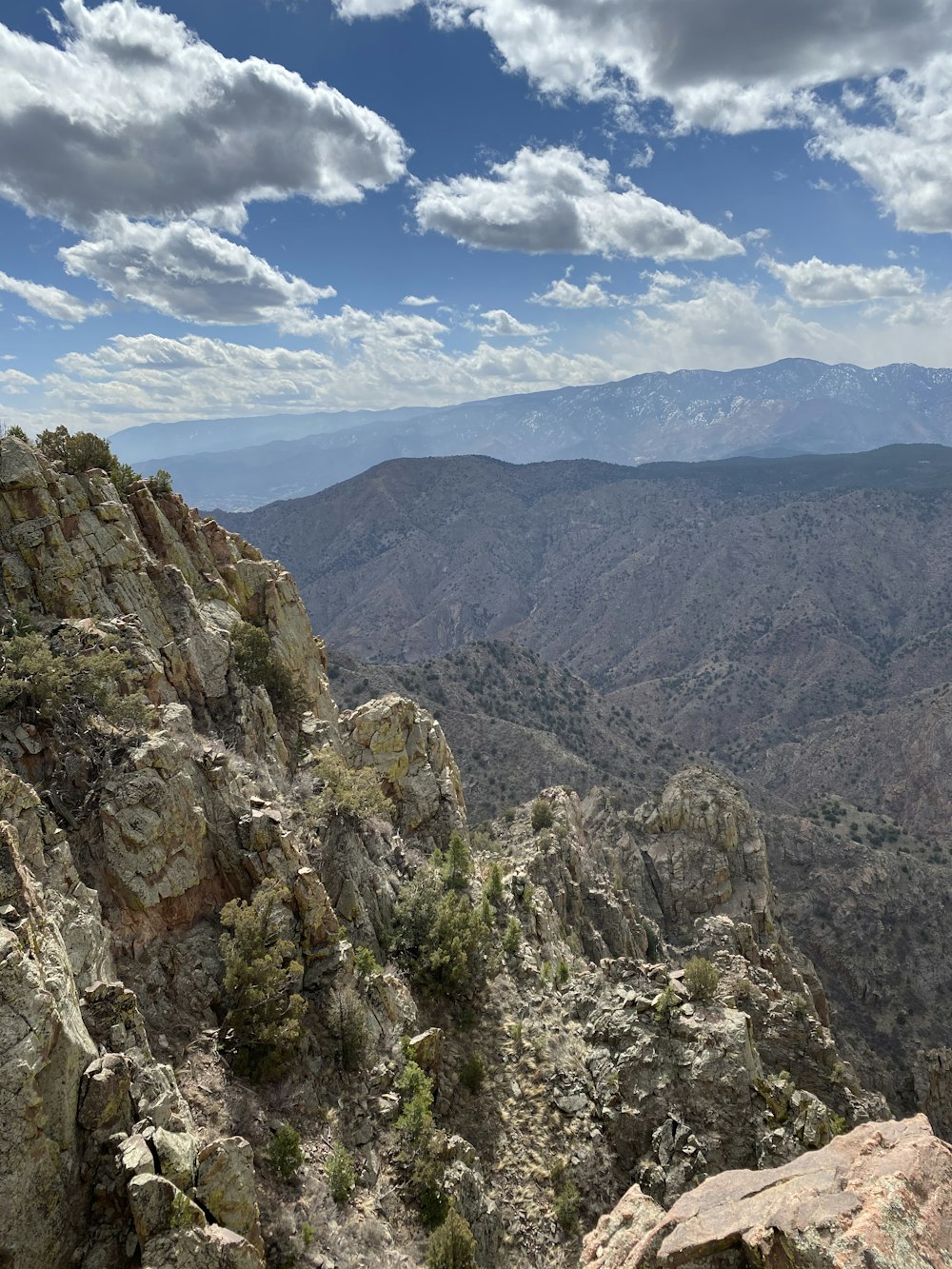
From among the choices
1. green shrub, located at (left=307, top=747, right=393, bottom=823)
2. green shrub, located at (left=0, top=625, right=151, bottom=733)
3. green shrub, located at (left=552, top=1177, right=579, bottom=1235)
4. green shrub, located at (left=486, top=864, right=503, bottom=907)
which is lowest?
green shrub, located at (left=552, top=1177, right=579, bottom=1235)

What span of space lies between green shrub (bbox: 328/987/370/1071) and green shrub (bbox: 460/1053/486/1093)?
3.64 metres

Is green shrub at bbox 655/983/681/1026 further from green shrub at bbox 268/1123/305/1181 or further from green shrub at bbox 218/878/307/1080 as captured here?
green shrub at bbox 268/1123/305/1181

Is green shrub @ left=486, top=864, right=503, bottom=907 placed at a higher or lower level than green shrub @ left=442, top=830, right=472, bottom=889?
lower

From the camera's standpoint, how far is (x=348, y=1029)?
→ 17.5m

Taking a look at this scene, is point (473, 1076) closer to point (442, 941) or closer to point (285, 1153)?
point (442, 941)

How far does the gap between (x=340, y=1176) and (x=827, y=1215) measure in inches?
368

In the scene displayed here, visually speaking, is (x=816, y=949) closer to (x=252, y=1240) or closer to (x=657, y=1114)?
(x=657, y=1114)

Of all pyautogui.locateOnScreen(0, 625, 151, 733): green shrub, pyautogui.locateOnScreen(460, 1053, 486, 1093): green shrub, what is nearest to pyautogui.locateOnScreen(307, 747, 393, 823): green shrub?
pyautogui.locateOnScreen(0, 625, 151, 733): green shrub

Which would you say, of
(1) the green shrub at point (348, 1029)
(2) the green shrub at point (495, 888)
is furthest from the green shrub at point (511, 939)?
(1) the green shrub at point (348, 1029)

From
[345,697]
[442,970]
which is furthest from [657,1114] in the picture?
[345,697]

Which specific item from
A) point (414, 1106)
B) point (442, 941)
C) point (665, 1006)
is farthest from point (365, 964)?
point (665, 1006)

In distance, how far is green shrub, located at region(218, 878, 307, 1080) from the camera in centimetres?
1538

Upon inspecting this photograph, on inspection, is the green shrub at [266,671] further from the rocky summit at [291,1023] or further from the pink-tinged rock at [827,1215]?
the pink-tinged rock at [827,1215]

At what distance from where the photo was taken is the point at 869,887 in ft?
239
